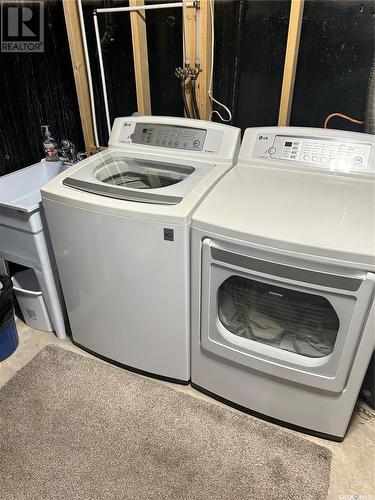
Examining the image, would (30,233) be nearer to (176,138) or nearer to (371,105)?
(176,138)

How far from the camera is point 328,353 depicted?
4.12 ft

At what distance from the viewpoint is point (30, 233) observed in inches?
64.1

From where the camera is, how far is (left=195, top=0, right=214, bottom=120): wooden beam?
1.58 metres

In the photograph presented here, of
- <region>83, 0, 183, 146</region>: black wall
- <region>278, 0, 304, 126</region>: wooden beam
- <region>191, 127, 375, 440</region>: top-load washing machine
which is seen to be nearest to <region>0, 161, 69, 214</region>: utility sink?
<region>83, 0, 183, 146</region>: black wall

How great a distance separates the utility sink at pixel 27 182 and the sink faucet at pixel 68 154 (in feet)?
0.14

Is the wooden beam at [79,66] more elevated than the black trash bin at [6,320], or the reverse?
the wooden beam at [79,66]

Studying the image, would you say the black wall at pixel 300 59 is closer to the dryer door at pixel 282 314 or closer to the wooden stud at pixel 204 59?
the wooden stud at pixel 204 59

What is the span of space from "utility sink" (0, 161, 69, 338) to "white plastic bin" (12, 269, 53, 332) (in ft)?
0.18

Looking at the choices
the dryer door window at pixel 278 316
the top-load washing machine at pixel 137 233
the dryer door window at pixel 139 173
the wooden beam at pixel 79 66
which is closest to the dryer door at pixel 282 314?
the dryer door window at pixel 278 316

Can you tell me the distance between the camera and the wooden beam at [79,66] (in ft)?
5.97

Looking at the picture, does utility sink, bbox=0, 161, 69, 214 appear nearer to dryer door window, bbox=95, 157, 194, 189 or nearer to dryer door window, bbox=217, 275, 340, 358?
dryer door window, bbox=95, 157, 194, 189

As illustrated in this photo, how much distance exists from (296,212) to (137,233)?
0.56m

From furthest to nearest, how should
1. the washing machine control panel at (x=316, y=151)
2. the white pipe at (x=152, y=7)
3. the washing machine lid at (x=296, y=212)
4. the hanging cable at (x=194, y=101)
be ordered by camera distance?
the hanging cable at (x=194, y=101), the white pipe at (x=152, y=7), the washing machine control panel at (x=316, y=151), the washing machine lid at (x=296, y=212)

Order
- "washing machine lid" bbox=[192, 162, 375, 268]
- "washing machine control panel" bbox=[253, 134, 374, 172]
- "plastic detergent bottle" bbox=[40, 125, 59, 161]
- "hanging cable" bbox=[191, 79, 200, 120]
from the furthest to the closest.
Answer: "plastic detergent bottle" bbox=[40, 125, 59, 161]
"hanging cable" bbox=[191, 79, 200, 120]
"washing machine control panel" bbox=[253, 134, 374, 172]
"washing machine lid" bbox=[192, 162, 375, 268]
